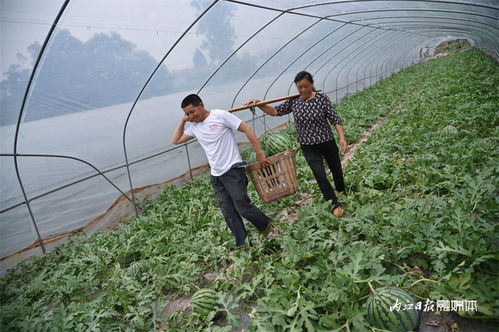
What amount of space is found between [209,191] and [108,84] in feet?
8.88

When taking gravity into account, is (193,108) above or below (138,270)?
above

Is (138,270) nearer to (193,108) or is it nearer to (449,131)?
(193,108)

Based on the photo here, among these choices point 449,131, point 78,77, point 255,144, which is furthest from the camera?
point 78,77

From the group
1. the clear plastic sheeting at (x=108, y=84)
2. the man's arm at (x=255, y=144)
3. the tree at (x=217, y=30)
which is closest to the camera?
the man's arm at (x=255, y=144)

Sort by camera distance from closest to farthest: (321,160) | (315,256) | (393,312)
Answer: (393,312) < (315,256) < (321,160)

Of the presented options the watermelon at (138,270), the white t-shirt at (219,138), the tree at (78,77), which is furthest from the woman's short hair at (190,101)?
the tree at (78,77)

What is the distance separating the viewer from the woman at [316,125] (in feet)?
12.2

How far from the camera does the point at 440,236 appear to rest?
8.50 ft

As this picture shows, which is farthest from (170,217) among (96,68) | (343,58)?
(343,58)

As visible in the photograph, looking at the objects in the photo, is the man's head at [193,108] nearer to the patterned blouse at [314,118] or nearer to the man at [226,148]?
the man at [226,148]

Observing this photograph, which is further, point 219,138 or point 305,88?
point 305,88

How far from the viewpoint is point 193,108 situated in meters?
3.34

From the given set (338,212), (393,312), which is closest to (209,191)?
(338,212)

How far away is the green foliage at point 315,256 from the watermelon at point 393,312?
0.09 metres
